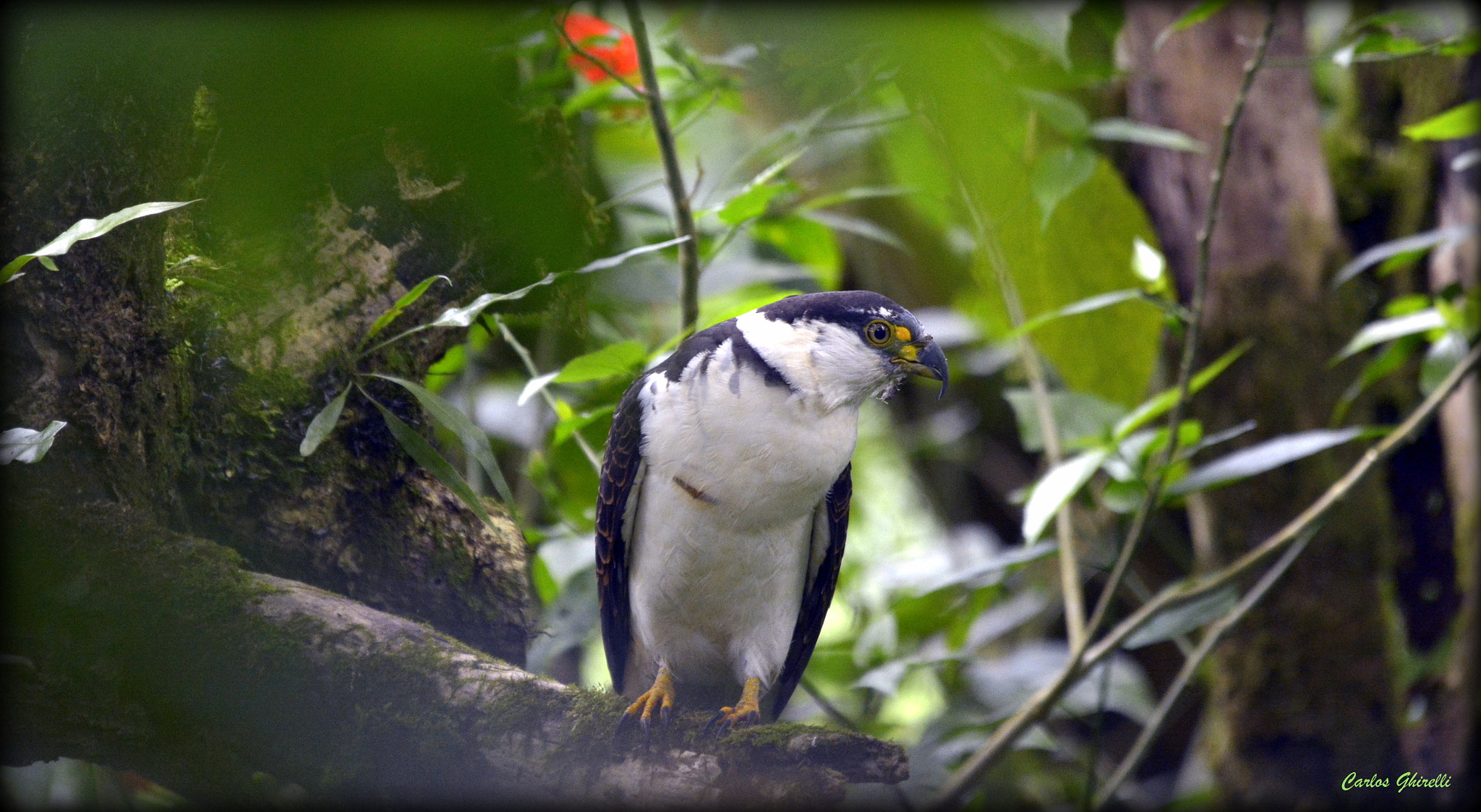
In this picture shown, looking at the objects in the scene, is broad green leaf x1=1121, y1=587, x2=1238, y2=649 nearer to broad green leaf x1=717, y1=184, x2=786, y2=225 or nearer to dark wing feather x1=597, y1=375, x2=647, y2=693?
dark wing feather x1=597, y1=375, x2=647, y2=693

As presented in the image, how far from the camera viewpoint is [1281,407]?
3953mm

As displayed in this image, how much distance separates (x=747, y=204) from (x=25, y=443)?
5.34 ft

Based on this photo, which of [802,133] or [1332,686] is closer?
[802,133]

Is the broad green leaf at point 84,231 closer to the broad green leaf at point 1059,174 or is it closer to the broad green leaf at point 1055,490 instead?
the broad green leaf at point 1055,490

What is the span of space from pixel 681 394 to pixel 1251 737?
324 cm

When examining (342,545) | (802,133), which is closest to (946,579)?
(802,133)

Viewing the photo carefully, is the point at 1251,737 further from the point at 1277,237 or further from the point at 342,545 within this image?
the point at 342,545

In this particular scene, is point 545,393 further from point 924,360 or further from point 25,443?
point 25,443

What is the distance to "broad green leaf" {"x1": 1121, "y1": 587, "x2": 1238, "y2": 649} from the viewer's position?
2.85 metres

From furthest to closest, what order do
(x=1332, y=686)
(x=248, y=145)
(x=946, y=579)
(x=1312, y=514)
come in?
(x=1332, y=686) → (x=946, y=579) → (x=1312, y=514) → (x=248, y=145)

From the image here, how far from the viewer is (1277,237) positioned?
13.0ft

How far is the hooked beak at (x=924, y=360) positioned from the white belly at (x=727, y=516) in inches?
7.8

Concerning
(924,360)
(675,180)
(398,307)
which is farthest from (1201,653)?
(398,307)

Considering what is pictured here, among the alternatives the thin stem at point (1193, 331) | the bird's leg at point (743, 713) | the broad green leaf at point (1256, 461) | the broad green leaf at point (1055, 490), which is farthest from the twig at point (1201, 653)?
the bird's leg at point (743, 713)
